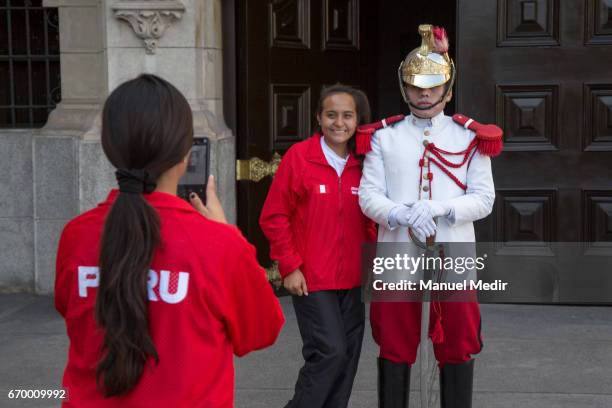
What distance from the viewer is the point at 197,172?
294 cm

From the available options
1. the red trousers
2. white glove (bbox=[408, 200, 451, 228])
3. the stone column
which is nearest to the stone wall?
the stone column

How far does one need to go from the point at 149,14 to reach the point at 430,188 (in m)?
3.40

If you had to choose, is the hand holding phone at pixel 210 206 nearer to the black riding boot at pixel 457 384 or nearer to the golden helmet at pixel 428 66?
the golden helmet at pixel 428 66

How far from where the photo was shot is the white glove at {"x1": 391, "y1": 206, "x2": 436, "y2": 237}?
14.2 ft

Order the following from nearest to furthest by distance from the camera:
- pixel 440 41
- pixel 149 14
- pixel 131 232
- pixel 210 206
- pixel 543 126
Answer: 1. pixel 131 232
2. pixel 210 206
3. pixel 440 41
4. pixel 149 14
5. pixel 543 126

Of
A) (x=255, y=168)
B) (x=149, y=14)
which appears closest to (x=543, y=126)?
(x=255, y=168)

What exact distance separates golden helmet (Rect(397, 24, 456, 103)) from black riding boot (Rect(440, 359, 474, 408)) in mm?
1210

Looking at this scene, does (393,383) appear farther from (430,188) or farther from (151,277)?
(151,277)

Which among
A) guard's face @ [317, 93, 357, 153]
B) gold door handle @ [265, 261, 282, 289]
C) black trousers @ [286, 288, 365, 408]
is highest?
guard's face @ [317, 93, 357, 153]

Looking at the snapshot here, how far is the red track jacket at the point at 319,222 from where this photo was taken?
4.73 m

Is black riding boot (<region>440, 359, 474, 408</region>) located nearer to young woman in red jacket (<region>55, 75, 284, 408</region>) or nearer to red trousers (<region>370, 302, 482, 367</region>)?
red trousers (<region>370, 302, 482, 367</region>)

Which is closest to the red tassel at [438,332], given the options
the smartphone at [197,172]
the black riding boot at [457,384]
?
the black riding boot at [457,384]

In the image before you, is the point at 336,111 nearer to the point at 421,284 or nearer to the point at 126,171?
the point at 421,284

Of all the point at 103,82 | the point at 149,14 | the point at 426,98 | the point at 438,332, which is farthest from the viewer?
the point at 103,82
